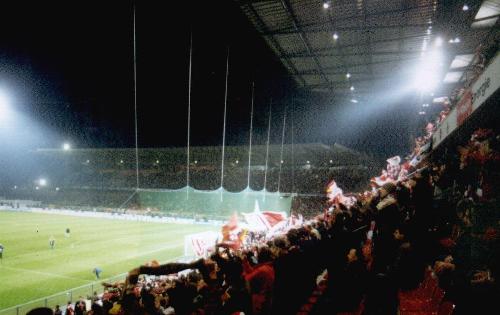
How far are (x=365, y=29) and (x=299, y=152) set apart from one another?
1071 inches

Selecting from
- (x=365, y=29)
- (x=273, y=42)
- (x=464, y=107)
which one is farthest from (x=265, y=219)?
(x=464, y=107)

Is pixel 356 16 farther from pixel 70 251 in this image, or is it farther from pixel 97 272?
pixel 70 251

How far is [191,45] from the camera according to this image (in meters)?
12.2

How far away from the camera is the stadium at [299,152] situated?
3.04 metres

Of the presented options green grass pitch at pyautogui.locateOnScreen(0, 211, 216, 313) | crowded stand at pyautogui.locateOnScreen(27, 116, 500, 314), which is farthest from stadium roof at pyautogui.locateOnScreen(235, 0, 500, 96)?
green grass pitch at pyautogui.locateOnScreen(0, 211, 216, 313)

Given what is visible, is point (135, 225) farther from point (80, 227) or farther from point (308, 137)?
point (308, 137)

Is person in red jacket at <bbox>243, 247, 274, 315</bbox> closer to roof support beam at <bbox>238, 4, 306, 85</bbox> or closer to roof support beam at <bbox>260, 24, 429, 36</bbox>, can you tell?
roof support beam at <bbox>238, 4, 306, 85</bbox>

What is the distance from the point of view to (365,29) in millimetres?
8156

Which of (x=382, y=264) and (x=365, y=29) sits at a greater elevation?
(x=365, y=29)

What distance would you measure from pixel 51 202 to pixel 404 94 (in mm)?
53370

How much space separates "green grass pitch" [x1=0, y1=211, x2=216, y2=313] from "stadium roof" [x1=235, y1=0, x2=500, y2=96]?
40.5ft

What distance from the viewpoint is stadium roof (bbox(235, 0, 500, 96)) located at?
6938 mm

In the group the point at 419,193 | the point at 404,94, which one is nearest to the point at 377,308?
the point at 419,193

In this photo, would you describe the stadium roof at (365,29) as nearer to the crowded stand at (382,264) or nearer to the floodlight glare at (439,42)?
the floodlight glare at (439,42)
